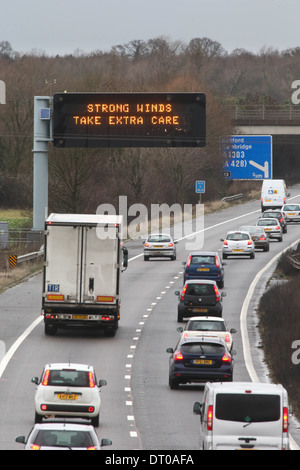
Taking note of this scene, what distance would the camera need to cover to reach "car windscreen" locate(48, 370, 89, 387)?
2294 centimetres

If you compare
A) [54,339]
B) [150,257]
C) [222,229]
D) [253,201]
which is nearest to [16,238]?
[150,257]

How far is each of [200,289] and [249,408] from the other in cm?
2092

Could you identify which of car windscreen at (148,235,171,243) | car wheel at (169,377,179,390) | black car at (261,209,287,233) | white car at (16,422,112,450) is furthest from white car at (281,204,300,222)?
white car at (16,422,112,450)

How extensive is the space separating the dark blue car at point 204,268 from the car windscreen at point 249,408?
2832 cm

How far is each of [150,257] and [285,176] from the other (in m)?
62.1

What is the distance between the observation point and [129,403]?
26.4m

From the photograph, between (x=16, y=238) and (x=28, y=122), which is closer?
(x=16, y=238)

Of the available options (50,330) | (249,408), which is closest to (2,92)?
(50,330)

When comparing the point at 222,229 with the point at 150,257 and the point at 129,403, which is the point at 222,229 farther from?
the point at 129,403

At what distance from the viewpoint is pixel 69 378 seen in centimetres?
2300

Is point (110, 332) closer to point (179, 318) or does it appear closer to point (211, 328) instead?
point (179, 318)

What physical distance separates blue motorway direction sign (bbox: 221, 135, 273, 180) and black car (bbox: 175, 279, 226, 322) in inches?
1327

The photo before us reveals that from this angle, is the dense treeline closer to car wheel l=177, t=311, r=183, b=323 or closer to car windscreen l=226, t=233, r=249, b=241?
car windscreen l=226, t=233, r=249, b=241

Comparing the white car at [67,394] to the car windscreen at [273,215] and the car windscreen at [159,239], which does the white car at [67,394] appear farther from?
the car windscreen at [273,215]
